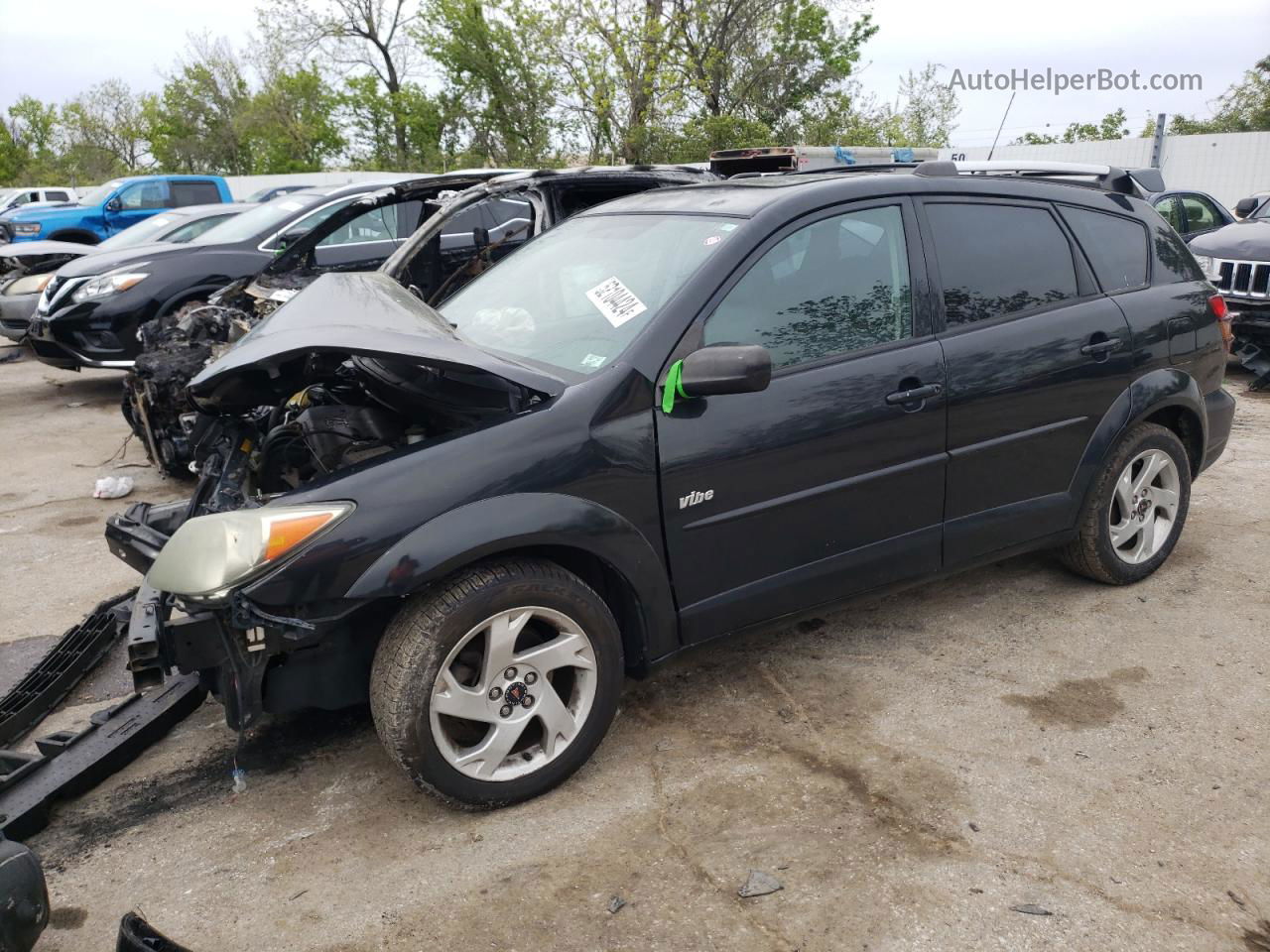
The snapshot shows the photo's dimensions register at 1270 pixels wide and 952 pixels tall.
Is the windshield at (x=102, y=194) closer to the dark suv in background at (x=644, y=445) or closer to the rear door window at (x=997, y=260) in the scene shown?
the dark suv in background at (x=644, y=445)

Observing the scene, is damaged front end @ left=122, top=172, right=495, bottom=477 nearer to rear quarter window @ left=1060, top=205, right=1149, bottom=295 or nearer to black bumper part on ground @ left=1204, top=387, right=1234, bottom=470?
rear quarter window @ left=1060, top=205, right=1149, bottom=295

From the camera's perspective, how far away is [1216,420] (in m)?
4.36

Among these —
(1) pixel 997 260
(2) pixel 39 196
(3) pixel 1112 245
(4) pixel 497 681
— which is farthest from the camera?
(2) pixel 39 196

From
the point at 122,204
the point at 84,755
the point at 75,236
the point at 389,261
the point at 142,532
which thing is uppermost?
the point at 122,204

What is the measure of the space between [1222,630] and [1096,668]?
2.27ft

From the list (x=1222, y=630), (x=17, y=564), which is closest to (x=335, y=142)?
(x=17, y=564)

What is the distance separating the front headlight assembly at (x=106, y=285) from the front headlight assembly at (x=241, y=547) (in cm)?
639

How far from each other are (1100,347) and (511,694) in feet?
8.75

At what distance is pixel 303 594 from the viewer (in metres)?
2.46

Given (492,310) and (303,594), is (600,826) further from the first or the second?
(492,310)

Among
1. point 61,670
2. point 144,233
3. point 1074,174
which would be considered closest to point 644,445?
point 61,670

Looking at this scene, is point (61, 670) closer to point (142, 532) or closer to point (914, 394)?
point (142, 532)

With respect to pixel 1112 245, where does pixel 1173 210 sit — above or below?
below

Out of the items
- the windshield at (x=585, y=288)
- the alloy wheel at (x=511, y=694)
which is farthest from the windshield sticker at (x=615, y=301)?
the alloy wheel at (x=511, y=694)
